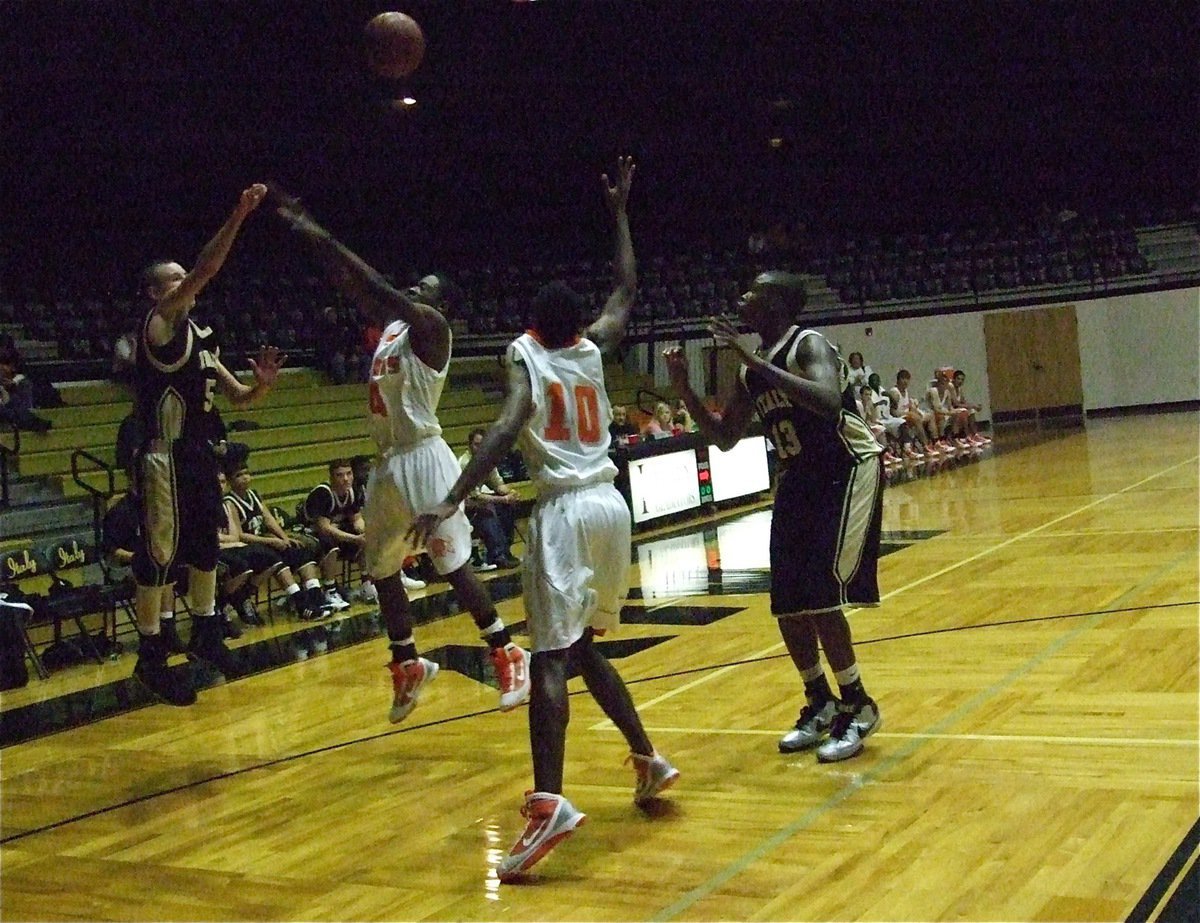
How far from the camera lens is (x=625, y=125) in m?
20.5

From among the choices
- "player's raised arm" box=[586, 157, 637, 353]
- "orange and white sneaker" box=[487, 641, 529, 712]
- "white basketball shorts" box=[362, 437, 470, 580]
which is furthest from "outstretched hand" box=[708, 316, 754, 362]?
"orange and white sneaker" box=[487, 641, 529, 712]

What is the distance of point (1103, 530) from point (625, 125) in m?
12.0

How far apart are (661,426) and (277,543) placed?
621cm

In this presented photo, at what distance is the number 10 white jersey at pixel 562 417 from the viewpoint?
4191mm

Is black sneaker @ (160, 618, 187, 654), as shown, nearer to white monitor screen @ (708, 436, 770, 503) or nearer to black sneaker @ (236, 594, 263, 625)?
black sneaker @ (236, 594, 263, 625)

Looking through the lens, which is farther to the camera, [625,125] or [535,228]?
[535,228]

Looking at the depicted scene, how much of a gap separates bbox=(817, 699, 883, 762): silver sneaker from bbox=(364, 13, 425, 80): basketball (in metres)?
3.04

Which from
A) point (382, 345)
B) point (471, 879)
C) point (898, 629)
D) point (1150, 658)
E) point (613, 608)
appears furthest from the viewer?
point (898, 629)

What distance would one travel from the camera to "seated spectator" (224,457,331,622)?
9625 mm

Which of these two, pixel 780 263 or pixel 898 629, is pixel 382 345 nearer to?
pixel 898 629

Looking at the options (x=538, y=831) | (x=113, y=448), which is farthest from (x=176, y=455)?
(x=113, y=448)

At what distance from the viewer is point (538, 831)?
394 centimetres

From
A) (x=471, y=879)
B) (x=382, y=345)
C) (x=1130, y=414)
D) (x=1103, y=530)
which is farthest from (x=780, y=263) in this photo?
(x=471, y=879)

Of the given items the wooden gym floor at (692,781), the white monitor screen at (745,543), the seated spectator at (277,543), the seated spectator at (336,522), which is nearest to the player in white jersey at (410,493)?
the wooden gym floor at (692,781)
